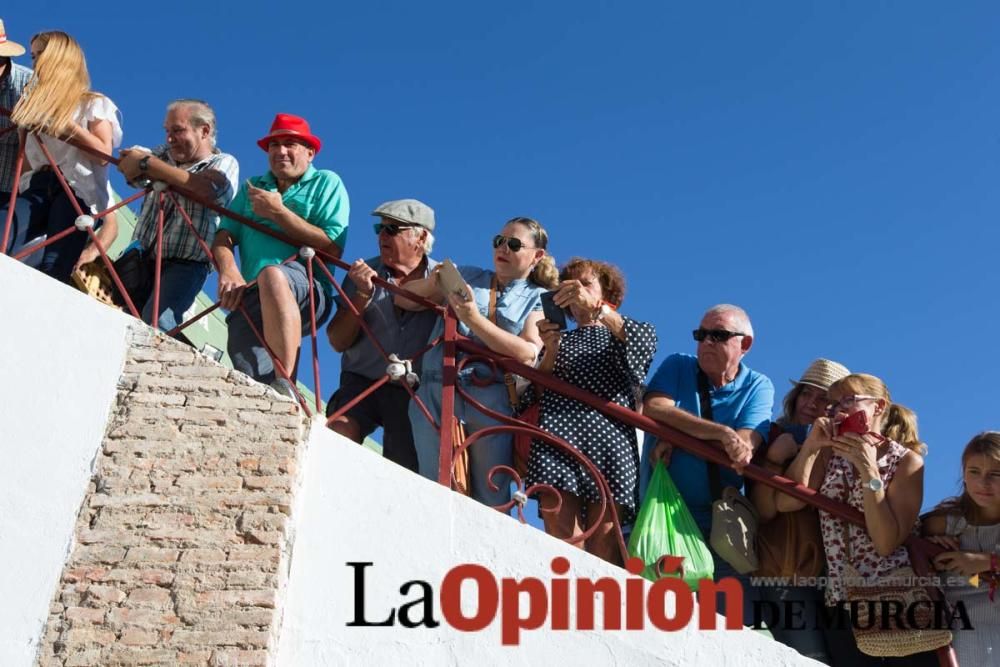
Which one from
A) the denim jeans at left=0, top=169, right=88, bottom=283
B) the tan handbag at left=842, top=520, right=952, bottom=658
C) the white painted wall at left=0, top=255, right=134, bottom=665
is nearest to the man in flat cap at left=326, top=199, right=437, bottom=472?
the white painted wall at left=0, top=255, right=134, bottom=665

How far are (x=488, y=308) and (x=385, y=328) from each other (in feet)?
1.70

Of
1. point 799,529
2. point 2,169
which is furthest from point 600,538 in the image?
point 2,169

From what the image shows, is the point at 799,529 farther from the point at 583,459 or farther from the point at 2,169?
the point at 2,169

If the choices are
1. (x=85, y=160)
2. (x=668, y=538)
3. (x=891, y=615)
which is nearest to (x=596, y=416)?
(x=668, y=538)

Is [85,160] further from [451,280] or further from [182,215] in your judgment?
[451,280]

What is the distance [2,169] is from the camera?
7.08 metres

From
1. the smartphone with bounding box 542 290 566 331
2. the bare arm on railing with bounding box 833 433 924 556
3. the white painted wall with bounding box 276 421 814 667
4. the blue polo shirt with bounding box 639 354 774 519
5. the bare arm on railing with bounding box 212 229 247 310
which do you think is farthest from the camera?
the bare arm on railing with bounding box 212 229 247 310

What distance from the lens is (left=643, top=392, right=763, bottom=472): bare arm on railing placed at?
5.71 m

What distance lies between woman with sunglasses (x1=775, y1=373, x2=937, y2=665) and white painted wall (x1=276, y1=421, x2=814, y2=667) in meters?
0.61

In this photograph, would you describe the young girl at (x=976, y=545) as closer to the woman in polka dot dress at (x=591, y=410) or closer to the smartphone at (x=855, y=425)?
the smartphone at (x=855, y=425)

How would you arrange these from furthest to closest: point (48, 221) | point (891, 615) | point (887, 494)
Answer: point (48, 221) < point (887, 494) < point (891, 615)

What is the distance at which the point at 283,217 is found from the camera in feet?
20.8

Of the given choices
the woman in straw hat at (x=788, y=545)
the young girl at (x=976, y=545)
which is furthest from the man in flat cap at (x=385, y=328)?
the young girl at (x=976, y=545)

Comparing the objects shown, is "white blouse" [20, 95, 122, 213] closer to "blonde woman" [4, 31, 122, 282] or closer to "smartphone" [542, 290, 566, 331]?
"blonde woman" [4, 31, 122, 282]
